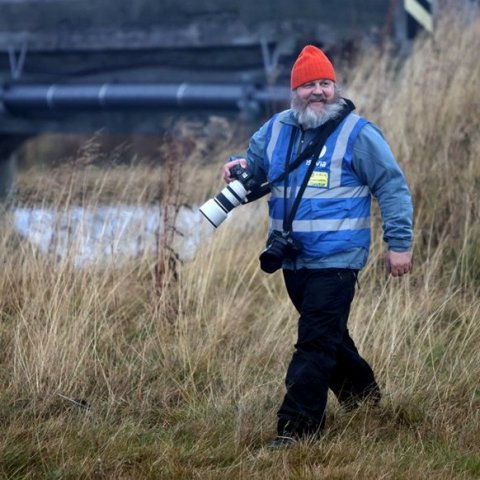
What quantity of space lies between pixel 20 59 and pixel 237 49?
10.2 ft

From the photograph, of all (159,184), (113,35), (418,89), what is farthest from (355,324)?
(113,35)

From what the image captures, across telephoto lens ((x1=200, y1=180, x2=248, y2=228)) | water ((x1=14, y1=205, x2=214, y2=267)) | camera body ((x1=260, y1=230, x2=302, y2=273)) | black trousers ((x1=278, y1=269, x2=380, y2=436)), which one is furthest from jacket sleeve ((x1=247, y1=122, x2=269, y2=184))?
water ((x1=14, y1=205, x2=214, y2=267))

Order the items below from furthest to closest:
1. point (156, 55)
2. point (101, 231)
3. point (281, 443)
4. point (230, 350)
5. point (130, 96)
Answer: point (156, 55)
point (130, 96)
point (101, 231)
point (230, 350)
point (281, 443)

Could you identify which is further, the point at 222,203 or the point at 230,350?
the point at 230,350

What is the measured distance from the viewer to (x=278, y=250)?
4.58 meters

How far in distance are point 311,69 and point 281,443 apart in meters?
1.56

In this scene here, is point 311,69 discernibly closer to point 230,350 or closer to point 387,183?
point 387,183

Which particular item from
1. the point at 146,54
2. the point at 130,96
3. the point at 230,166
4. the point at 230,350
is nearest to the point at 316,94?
the point at 230,166

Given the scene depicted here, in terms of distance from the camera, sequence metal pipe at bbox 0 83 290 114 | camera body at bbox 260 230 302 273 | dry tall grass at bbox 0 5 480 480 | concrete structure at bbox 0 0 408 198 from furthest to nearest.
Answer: concrete structure at bbox 0 0 408 198, metal pipe at bbox 0 83 290 114, camera body at bbox 260 230 302 273, dry tall grass at bbox 0 5 480 480

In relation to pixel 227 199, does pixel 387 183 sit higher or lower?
higher

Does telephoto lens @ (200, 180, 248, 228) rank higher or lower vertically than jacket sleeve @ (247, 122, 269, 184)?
lower

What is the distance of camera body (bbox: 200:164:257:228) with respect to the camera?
4805mm

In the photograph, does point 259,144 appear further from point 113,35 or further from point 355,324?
point 113,35

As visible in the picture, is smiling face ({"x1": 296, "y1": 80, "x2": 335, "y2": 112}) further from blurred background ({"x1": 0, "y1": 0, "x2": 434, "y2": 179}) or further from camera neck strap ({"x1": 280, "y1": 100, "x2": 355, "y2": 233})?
blurred background ({"x1": 0, "y1": 0, "x2": 434, "y2": 179})
